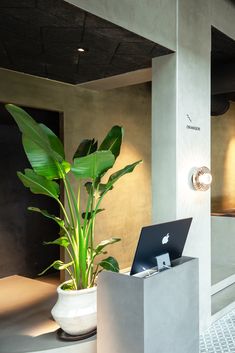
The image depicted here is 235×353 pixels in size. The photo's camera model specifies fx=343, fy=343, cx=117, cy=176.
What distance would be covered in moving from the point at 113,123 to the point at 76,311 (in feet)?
11.8

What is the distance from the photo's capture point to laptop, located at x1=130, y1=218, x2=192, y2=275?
2103 millimetres

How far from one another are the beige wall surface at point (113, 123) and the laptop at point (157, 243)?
109 inches

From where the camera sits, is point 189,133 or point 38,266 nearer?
point 189,133

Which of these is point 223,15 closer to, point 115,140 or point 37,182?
point 115,140

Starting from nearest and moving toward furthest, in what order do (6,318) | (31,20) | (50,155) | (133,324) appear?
(133,324) → (50,155) → (31,20) → (6,318)

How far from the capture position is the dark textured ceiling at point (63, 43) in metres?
2.52

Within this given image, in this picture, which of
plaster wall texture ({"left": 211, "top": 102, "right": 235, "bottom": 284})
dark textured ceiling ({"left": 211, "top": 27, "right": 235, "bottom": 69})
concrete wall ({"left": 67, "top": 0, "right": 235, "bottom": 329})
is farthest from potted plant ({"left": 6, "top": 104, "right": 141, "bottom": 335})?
plaster wall texture ({"left": 211, "top": 102, "right": 235, "bottom": 284})

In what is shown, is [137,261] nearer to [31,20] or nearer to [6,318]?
[6,318]

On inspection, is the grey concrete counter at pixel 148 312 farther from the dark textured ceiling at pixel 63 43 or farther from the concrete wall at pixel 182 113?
the dark textured ceiling at pixel 63 43

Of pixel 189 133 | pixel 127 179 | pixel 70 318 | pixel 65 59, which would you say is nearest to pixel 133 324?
pixel 70 318

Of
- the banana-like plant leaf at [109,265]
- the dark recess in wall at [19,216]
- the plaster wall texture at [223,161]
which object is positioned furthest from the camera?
the plaster wall texture at [223,161]

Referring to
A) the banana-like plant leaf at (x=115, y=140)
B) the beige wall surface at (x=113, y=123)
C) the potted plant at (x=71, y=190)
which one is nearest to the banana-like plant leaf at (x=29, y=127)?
the potted plant at (x=71, y=190)

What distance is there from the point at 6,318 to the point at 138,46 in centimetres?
265

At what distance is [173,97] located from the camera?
3211 mm
